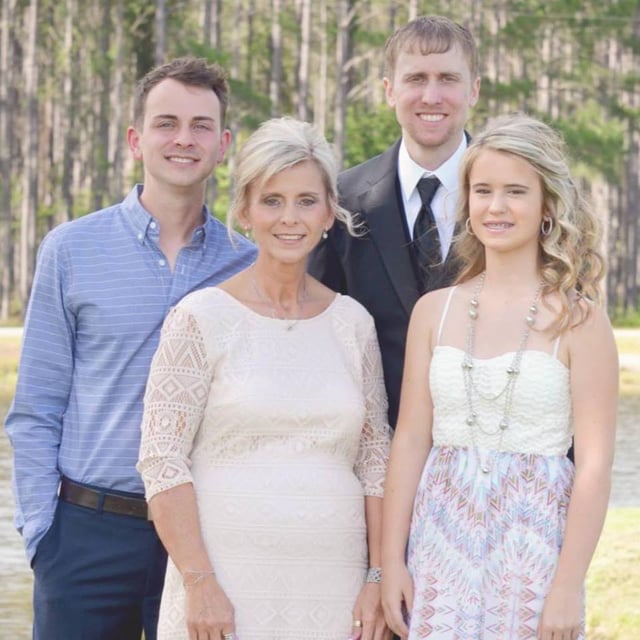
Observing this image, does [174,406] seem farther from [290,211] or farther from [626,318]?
[626,318]

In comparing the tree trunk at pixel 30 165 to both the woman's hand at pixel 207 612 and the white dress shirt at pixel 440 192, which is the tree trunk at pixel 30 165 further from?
the woman's hand at pixel 207 612

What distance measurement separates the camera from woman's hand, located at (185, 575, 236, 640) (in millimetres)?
3869

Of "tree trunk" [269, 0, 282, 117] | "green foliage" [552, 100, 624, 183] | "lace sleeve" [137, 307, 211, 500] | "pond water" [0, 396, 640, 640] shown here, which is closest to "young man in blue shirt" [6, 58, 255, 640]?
"lace sleeve" [137, 307, 211, 500]

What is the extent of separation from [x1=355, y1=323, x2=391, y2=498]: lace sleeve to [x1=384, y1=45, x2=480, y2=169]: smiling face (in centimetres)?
92

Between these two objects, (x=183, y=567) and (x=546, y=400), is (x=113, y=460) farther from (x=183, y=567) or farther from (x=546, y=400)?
(x=546, y=400)

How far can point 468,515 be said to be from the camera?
3885 millimetres

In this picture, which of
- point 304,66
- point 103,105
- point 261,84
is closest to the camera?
point 304,66

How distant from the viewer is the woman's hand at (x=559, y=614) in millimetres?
3750

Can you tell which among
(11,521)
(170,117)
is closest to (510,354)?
(170,117)

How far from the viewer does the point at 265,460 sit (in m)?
3.95

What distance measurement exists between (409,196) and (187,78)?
0.78m

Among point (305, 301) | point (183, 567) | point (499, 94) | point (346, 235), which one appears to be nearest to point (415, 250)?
point (346, 235)

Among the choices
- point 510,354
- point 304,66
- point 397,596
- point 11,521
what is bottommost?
point 11,521

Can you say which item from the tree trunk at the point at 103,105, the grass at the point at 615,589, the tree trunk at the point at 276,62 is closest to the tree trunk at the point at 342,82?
the tree trunk at the point at 276,62
